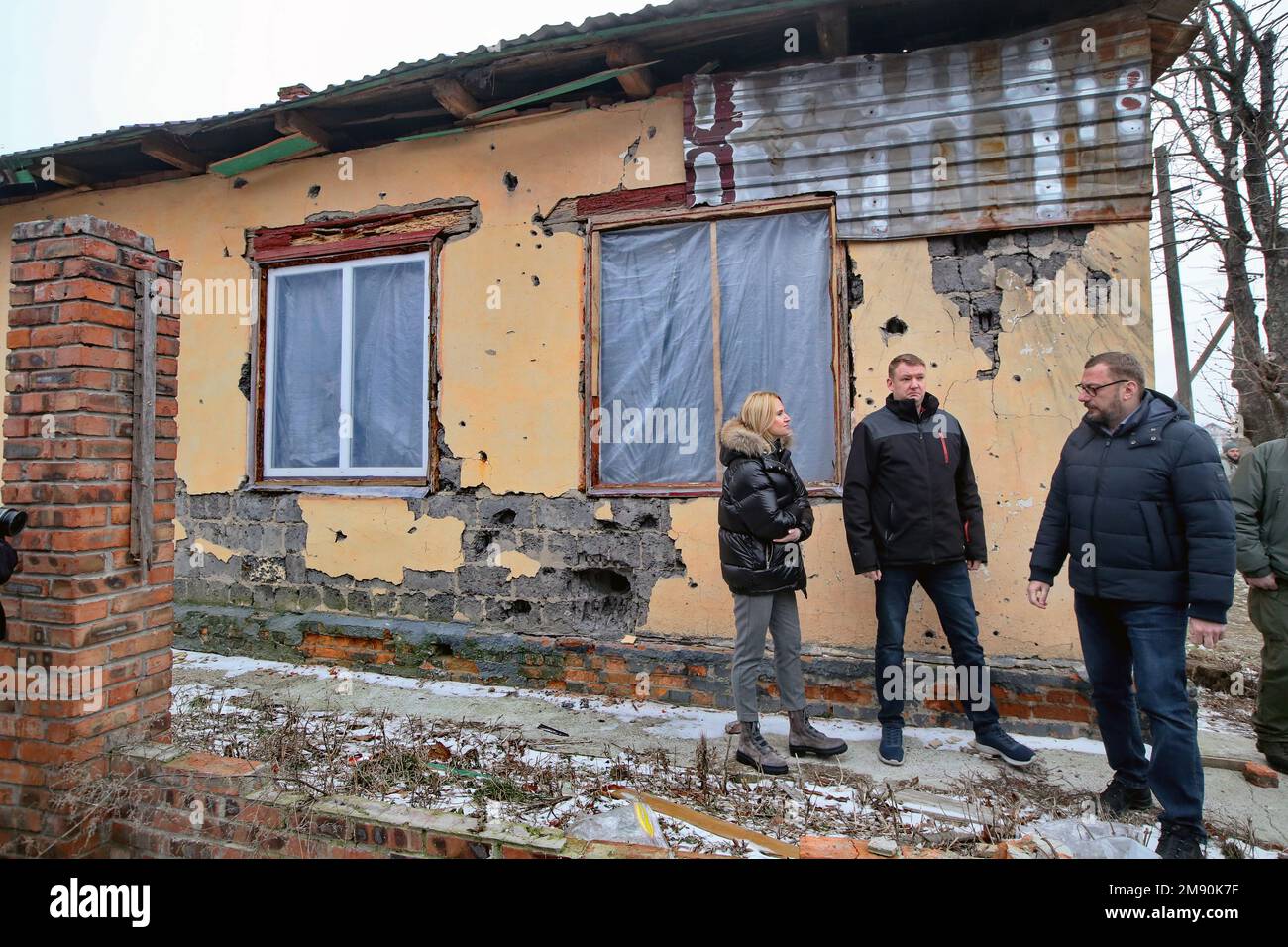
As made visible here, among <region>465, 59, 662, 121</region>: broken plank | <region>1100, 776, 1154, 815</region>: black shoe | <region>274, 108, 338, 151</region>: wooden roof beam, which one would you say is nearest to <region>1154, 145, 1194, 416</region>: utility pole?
<region>465, 59, 662, 121</region>: broken plank

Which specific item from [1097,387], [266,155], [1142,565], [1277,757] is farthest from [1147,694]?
[266,155]

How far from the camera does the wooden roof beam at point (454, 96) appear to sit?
464 centimetres

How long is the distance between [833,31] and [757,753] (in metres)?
3.99

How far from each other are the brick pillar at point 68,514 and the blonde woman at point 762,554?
2555 millimetres

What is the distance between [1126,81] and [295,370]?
587 cm

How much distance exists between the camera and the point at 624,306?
4.84m

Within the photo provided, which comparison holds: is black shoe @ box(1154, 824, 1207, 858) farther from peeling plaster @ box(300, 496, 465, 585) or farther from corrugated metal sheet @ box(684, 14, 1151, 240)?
peeling plaster @ box(300, 496, 465, 585)

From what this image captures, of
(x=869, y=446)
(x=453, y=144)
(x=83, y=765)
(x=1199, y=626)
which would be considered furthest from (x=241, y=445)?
(x=1199, y=626)

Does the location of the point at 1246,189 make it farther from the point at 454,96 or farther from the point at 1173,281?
the point at 454,96

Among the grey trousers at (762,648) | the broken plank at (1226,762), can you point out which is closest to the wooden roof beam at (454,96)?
the grey trousers at (762,648)

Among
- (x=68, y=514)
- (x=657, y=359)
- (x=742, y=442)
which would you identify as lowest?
(x=68, y=514)

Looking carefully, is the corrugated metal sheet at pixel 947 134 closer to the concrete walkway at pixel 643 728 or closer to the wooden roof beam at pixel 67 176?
the concrete walkway at pixel 643 728

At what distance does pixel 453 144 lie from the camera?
511 centimetres

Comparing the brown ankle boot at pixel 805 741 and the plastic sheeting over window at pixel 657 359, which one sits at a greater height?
the plastic sheeting over window at pixel 657 359
